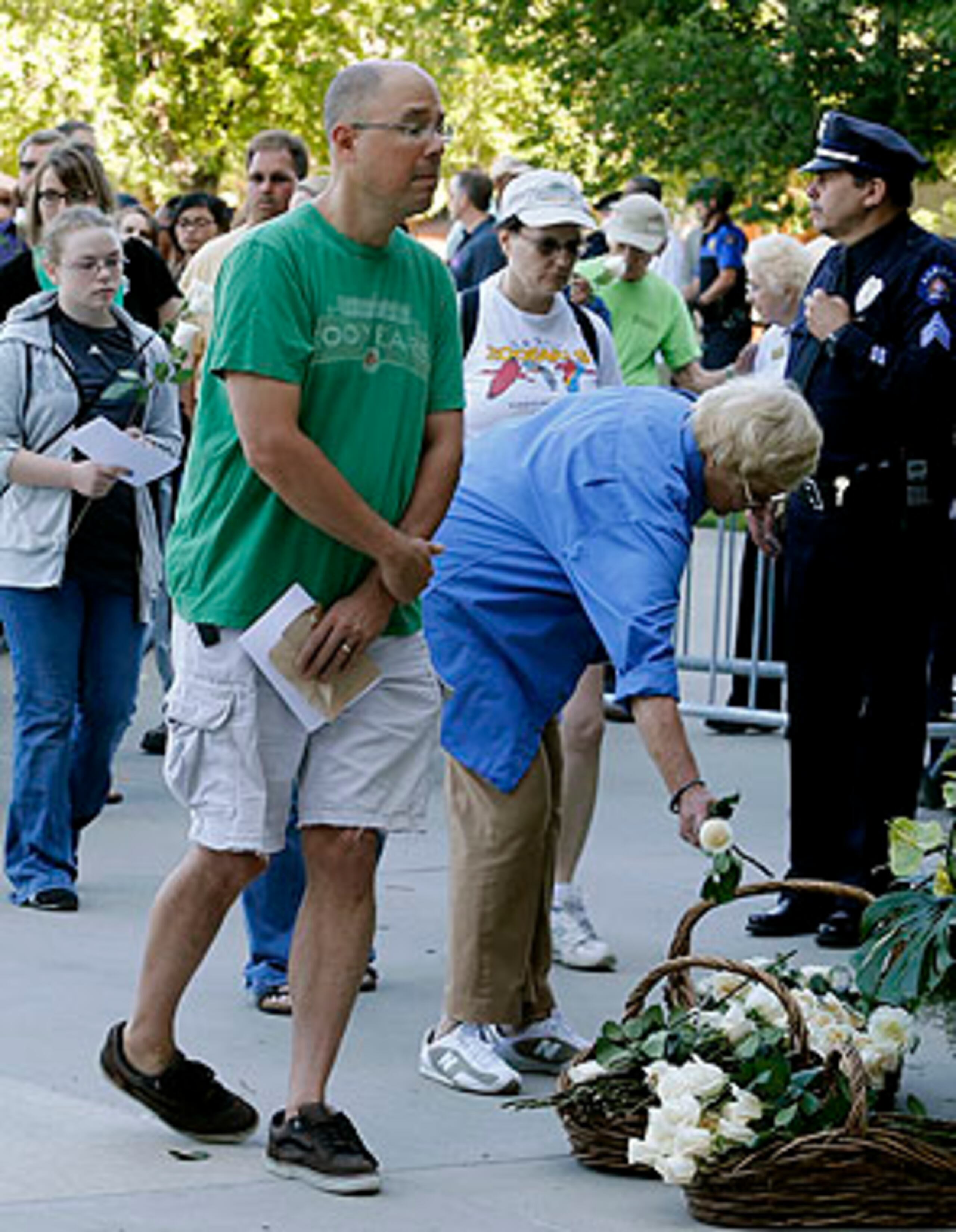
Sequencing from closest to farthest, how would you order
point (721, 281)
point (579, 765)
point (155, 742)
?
point (579, 765), point (155, 742), point (721, 281)

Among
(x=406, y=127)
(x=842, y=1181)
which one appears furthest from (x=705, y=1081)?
(x=406, y=127)

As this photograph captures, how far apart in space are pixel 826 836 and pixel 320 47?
2334 centimetres

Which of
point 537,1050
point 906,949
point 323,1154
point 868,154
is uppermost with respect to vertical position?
point 868,154

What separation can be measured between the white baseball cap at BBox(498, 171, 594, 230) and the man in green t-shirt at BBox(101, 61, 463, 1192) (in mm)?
2132

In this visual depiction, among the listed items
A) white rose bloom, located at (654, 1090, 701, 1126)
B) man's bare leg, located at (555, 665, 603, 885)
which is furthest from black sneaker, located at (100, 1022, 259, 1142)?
man's bare leg, located at (555, 665, 603, 885)

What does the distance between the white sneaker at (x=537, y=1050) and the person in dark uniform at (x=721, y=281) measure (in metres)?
12.5

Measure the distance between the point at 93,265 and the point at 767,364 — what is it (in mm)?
3872

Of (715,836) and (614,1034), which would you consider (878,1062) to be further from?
A: (715,836)

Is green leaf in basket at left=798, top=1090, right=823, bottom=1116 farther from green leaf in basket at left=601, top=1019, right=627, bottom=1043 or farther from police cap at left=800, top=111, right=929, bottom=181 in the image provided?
police cap at left=800, top=111, right=929, bottom=181

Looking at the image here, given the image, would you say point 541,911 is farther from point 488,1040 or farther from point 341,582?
point 341,582

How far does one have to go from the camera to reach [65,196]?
917 cm

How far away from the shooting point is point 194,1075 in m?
5.37

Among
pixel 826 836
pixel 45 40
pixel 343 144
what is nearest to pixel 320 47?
pixel 45 40

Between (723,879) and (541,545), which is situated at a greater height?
(541,545)
